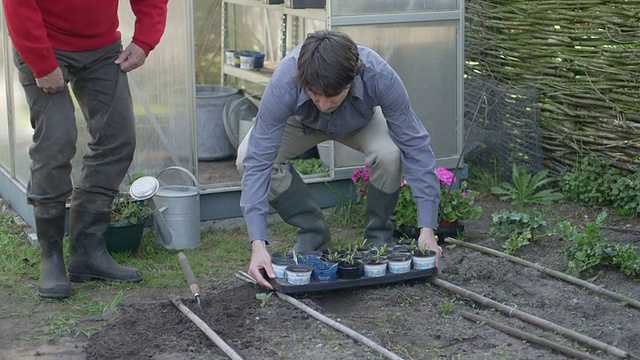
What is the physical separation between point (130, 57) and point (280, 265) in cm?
134

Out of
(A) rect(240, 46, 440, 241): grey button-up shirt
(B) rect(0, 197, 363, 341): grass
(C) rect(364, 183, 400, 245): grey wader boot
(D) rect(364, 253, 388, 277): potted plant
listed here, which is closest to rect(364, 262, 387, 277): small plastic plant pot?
(D) rect(364, 253, 388, 277): potted plant

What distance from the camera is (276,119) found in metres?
4.55

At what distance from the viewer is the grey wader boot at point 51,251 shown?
487cm

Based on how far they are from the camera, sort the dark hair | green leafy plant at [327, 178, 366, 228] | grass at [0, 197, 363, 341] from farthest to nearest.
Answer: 1. green leafy plant at [327, 178, 366, 228]
2. grass at [0, 197, 363, 341]
3. the dark hair

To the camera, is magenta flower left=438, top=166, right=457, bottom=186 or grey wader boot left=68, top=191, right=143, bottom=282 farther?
magenta flower left=438, top=166, right=457, bottom=186

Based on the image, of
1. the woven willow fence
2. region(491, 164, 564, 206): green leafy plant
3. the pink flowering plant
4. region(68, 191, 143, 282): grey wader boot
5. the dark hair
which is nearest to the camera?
the dark hair

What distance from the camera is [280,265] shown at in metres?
4.61

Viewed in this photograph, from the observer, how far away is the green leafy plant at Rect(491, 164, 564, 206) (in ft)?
22.0

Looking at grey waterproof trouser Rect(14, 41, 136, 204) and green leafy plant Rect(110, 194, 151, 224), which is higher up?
grey waterproof trouser Rect(14, 41, 136, 204)

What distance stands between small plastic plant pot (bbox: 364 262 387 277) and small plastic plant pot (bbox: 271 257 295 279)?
13.5 inches

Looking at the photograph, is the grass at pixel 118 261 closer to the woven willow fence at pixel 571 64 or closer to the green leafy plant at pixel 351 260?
the green leafy plant at pixel 351 260

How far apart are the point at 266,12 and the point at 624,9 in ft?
9.60

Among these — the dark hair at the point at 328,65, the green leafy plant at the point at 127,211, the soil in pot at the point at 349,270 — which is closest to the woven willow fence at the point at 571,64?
the soil in pot at the point at 349,270

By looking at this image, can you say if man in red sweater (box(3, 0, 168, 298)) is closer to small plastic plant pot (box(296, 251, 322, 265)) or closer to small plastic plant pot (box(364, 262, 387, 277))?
small plastic plant pot (box(296, 251, 322, 265))
